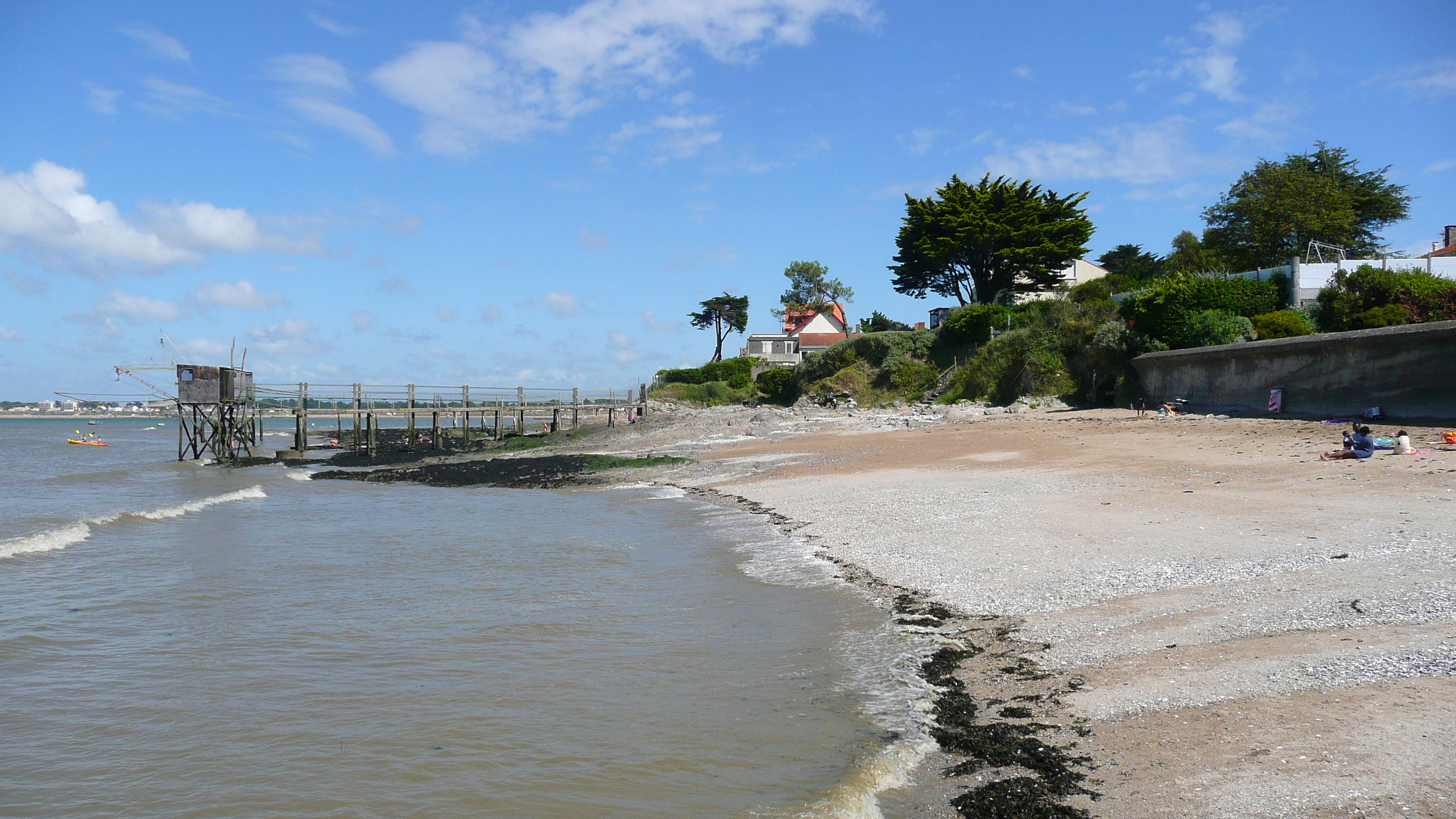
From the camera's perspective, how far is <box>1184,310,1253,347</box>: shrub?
64.8 feet

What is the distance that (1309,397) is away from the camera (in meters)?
15.7

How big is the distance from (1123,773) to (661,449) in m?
23.4

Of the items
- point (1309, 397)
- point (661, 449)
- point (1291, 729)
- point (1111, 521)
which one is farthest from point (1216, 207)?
point (1291, 729)

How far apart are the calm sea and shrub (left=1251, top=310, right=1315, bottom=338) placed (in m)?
15.0

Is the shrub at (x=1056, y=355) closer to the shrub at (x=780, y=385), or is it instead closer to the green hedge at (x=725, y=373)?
the shrub at (x=780, y=385)

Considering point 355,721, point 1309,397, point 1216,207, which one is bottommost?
point 355,721

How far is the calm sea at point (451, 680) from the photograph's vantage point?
4.07m

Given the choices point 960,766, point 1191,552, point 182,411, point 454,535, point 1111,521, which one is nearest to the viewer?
point 960,766

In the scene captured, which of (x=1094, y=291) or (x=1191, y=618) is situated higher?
(x=1094, y=291)

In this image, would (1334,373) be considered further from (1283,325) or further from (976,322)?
(976,322)

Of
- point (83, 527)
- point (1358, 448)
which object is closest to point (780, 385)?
point (83, 527)

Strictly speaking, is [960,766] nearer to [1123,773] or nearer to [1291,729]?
[1123,773]

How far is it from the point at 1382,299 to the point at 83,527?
26251mm

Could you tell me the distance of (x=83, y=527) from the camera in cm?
1280
